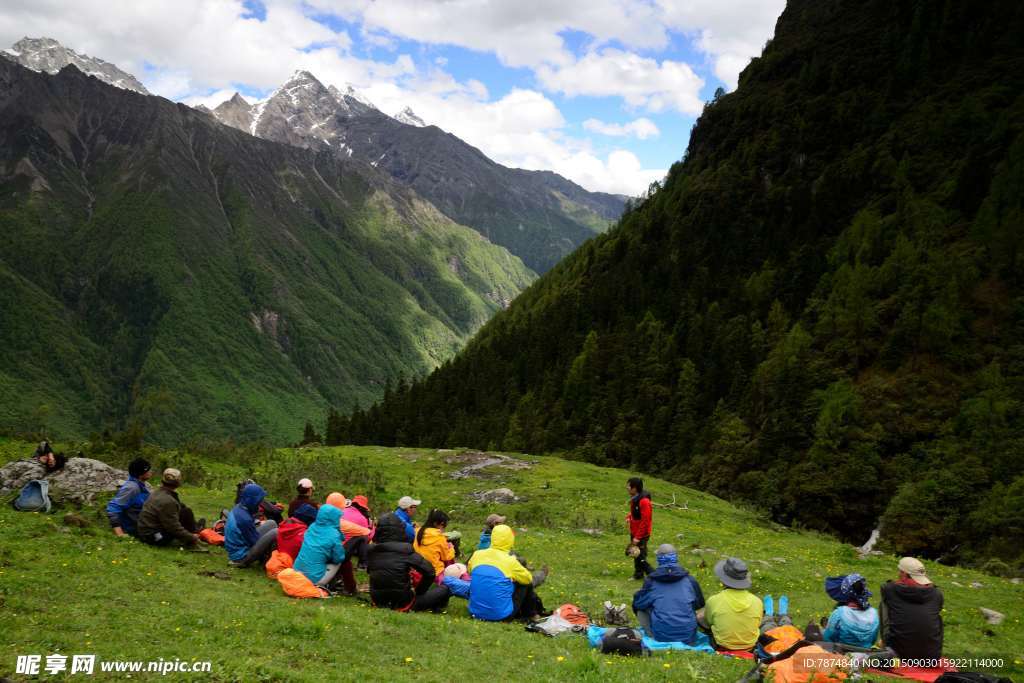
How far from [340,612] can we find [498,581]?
3.74 metres

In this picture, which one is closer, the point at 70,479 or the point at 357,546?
the point at 357,546

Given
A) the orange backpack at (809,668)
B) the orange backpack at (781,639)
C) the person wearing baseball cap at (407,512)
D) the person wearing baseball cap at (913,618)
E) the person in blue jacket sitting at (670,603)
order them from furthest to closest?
the person wearing baseball cap at (407,512), the person in blue jacket sitting at (670,603), the person wearing baseball cap at (913,618), the orange backpack at (781,639), the orange backpack at (809,668)

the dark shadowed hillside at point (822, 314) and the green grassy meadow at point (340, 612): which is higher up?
the dark shadowed hillside at point (822, 314)

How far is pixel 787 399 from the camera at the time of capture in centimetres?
5934

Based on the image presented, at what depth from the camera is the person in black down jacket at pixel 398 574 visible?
15.2 metres

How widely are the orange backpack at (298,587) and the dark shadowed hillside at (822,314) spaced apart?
40.0 m

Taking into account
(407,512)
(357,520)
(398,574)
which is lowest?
(398,574)

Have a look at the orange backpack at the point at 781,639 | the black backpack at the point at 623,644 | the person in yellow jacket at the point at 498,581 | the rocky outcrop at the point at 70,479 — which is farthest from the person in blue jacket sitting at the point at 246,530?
the orange backpack at the point at 781,639

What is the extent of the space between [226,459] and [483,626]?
36.6 metres

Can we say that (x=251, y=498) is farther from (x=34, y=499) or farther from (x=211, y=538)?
(x=34, y=499)

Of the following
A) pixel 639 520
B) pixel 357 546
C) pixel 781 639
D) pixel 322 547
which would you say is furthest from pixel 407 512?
pixel 781 639

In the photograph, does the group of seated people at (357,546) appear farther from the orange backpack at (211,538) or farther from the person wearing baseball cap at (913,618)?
the person wearing baseball cap at (913,618)

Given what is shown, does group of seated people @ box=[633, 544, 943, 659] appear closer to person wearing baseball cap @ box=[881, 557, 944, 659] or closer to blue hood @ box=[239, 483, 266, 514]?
person wearing baseball cap @ box=[881, 557, 944, 659]

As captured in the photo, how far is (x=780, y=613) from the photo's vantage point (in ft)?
45.7
